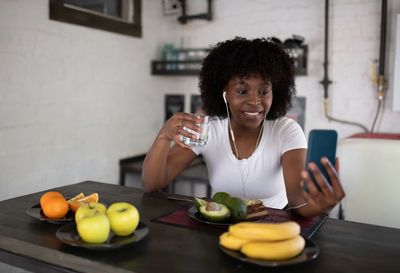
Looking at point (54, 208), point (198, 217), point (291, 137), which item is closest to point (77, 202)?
point (54, 208)

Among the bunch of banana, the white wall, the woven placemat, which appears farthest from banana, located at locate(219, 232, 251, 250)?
the white wall

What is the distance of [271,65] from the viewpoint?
1.66 m

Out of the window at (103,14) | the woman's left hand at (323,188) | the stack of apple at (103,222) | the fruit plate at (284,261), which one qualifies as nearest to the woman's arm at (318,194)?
the woman's left hand at (323,188)

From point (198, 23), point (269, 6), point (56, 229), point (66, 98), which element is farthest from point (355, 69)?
point (56, 229)

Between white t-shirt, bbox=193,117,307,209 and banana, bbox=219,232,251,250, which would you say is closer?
banana, bbox=219,232,251,250

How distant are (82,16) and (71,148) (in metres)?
0.87

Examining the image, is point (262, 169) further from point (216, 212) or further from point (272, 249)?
point (272, 249)

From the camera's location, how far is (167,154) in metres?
1.70

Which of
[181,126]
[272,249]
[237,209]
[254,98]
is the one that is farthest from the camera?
[254,98]

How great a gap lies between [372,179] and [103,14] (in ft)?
6.79

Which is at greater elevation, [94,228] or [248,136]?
[248,136]

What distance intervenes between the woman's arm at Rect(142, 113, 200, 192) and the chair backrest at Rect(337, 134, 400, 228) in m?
0.77

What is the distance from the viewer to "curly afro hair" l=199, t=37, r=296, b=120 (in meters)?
1.65

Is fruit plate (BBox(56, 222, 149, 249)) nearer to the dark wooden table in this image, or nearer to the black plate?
the dark wooden table
